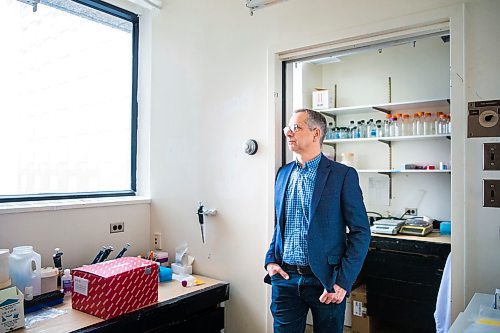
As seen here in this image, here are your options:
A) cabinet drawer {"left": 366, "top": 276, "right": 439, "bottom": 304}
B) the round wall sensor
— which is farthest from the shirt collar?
cabinet drawer {"left": 366, "top": 276, "right": 439, "bottom": 304}

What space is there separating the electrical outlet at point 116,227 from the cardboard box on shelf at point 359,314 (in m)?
2.02

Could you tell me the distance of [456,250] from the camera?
1810 millimetres

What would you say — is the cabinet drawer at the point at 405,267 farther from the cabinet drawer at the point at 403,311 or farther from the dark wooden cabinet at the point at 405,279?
the cabinet drawer at the point at 403,311

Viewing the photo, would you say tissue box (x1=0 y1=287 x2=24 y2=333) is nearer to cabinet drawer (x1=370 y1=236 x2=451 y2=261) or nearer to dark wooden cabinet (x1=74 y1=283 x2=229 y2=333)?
dark wooden cabinet (x1=74 y1=283 x2=229 y2=333)

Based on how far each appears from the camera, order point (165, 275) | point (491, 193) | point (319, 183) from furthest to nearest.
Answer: point (165, 275) → point (319, 183) → point (491, 193)

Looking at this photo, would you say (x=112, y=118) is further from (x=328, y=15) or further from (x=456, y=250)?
(x=456, y=250)

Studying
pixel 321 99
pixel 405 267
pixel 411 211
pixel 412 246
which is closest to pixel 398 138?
pixel 411 211

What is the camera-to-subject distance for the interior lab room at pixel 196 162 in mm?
1798

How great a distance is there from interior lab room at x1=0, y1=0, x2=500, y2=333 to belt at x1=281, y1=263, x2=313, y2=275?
494mm

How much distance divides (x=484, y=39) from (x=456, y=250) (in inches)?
38.2

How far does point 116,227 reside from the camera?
9.29ft

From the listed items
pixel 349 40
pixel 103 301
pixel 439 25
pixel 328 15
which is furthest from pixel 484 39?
pixel 103 301

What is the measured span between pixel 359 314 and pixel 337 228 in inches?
74.0

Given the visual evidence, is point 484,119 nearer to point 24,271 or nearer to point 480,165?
point 480,165
